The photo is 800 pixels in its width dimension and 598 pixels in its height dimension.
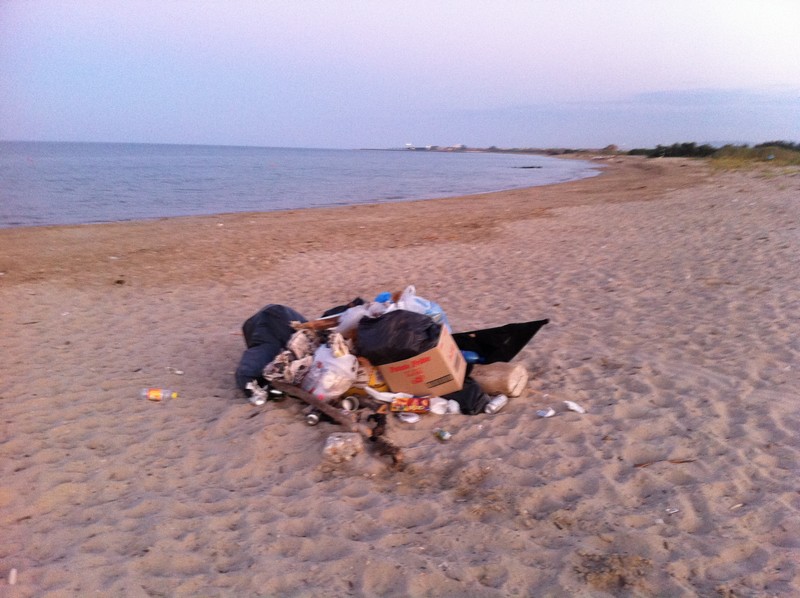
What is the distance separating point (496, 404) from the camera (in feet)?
12.6

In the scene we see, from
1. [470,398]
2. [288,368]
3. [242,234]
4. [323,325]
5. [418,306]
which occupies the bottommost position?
[242,234]

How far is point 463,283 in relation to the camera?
7.48 m

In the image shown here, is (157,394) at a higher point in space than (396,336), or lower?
lower

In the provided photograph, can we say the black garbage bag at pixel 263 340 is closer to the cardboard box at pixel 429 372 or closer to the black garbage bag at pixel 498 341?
the cardboard box at pixel 429 372

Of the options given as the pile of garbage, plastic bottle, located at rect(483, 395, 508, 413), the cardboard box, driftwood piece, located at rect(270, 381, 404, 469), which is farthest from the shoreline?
plastic bottle, located at rect(483, 395, 508, 413)

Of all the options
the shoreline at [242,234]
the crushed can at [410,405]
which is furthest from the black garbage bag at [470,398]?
the shoreline at [242,234]

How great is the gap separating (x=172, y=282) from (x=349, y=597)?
661cm

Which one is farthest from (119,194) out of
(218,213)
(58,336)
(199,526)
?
(199,526)

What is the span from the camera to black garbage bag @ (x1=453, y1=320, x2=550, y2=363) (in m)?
4.27

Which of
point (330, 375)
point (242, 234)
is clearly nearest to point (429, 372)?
point (330, 375)

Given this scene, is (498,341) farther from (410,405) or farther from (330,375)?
(330,375)

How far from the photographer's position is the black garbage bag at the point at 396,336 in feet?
12.3

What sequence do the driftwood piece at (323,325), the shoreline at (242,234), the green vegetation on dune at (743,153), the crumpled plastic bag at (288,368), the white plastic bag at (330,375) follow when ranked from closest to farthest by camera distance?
1. the white plastic bag at (330,375)
2. the crumpled plastic bag at (288,368)
3. the driftwood piece at (323,325)
4. the shoreline at (242,234)
5. the green vegetation on dune at (743,153)

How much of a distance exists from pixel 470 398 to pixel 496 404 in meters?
0.18
